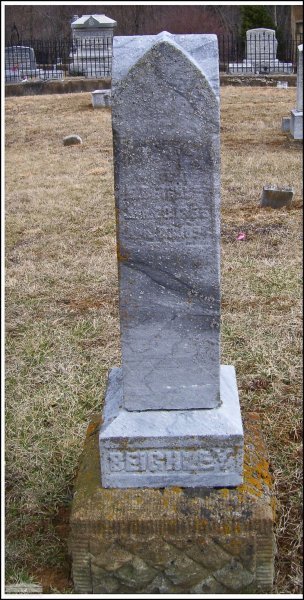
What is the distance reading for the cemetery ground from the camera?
9.49 feet

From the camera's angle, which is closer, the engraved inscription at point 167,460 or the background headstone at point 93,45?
the engraved inscription at point 167,460

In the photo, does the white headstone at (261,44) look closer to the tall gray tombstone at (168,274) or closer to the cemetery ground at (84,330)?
the cemetery ground at (84,330)

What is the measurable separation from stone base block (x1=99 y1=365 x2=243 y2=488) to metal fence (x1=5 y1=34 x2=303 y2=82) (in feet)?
63.1

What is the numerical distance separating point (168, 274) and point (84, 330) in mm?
2453

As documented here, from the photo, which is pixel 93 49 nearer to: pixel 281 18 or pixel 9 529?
pixel 281 18

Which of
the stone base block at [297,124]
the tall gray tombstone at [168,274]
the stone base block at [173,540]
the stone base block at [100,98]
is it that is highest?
the stone base block at [100,98]

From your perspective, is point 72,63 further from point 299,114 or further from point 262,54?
point 299,114

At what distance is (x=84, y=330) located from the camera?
4691 millimetres

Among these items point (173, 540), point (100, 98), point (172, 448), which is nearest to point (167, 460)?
point (172, 448)

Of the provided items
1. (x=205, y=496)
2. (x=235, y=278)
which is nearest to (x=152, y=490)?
(x=205, y=496)

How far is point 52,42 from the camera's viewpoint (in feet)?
80.1

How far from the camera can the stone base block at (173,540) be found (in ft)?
7.78

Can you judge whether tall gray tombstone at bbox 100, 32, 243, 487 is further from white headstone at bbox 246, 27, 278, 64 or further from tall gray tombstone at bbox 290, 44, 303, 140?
white headstone at bbox 246, 27, 278, 64

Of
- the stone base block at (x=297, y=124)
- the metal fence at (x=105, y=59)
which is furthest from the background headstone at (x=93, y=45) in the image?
the stone base block at (x=297, y=124)
